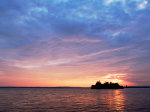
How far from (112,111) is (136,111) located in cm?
661

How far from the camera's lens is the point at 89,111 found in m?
38.9

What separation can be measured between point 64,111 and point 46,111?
183 inches

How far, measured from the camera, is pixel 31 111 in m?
38.5

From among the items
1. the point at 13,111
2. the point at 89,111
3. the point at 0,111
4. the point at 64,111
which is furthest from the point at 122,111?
the point at 0,111

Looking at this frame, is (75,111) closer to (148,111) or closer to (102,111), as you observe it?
(102,111)

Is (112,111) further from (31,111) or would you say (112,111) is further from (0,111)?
(0,111)

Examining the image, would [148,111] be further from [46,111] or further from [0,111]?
[0,111]

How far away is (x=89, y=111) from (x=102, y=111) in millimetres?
3455

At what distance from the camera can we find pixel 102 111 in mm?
39156

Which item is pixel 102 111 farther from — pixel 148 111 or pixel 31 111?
pixel 31 111

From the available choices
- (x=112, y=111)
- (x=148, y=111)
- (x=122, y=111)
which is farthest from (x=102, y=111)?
(x=148, y=111)

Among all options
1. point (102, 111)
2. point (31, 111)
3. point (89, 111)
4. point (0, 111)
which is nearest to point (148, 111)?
point (102, 111)

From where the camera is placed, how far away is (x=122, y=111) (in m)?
38.9

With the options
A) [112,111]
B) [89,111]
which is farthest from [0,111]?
[112,111]
